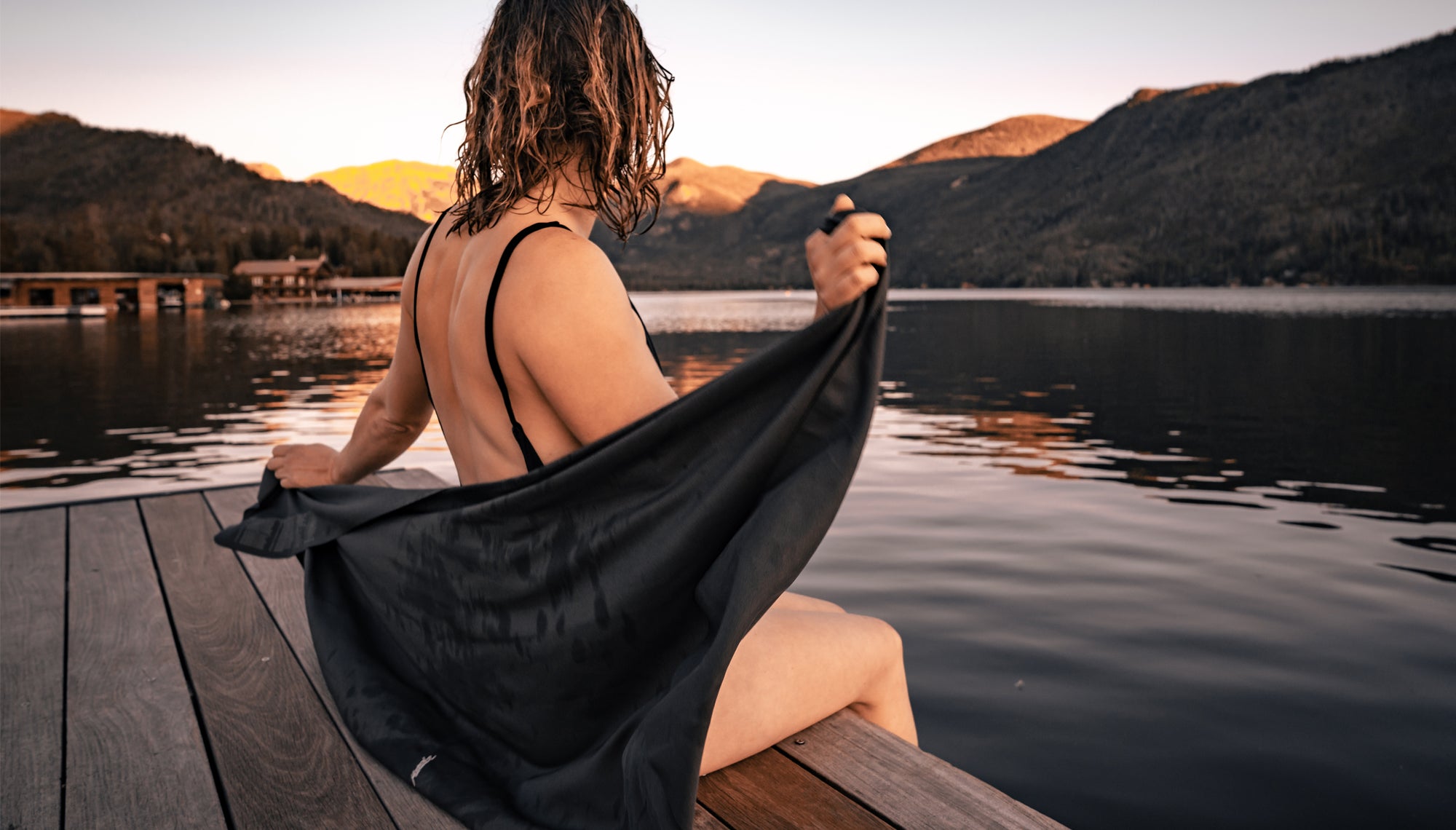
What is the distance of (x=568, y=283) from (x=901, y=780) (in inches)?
49.9

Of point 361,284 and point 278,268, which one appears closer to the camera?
point 278,268

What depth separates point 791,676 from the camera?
2.11m

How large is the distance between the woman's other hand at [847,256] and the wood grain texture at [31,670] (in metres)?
1.93

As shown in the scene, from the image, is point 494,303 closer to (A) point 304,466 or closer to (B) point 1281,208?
(A) point 304,466

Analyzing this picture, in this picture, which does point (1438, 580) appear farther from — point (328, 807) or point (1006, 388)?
point (1006, 388)

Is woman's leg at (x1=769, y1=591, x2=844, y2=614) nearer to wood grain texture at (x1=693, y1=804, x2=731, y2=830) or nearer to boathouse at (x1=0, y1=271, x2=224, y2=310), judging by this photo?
wood grain texture at (x1=693, y1=804, x2=731, y2=830)

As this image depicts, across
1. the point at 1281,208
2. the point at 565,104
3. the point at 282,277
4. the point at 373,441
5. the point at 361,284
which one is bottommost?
the point at 373,441

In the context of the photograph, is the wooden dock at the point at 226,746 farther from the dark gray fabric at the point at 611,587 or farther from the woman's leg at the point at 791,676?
the dark gray fabric at the point at 611,587

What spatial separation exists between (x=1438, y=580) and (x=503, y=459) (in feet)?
24.5

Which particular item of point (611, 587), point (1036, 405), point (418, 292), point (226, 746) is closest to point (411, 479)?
point (226, 746)

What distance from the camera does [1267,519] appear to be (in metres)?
8.76

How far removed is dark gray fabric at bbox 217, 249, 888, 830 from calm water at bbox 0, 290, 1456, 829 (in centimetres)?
273

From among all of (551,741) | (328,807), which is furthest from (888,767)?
(328,807)

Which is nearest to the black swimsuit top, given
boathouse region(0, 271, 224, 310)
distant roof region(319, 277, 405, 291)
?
boathouse region(0, 271, 224, 310)
